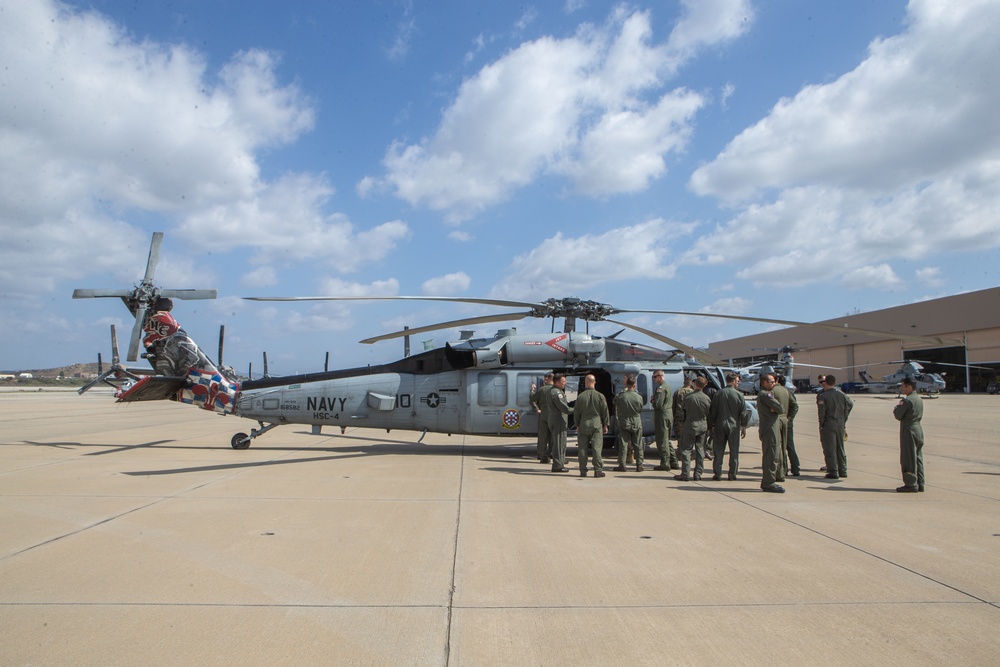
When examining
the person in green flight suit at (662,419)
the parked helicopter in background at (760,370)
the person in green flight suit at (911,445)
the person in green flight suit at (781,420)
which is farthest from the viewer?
the parked helicopter in background at (760,370)

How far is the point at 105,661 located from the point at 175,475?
635 centimetres

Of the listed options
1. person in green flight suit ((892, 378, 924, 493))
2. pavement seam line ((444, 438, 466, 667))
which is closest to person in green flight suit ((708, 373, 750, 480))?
person in green flight suit ((892, 378, 924, 493))

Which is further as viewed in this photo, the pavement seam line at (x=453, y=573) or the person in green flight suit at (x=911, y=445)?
the person in green flight suit at (x=911, y=445)

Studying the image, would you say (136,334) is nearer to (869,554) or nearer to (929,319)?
(869,554)

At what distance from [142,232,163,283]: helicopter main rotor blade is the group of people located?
27.8ft

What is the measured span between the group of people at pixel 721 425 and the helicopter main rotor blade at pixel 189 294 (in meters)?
7.02

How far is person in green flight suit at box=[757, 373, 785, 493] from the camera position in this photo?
7664 mm

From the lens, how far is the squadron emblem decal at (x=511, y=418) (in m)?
11.3

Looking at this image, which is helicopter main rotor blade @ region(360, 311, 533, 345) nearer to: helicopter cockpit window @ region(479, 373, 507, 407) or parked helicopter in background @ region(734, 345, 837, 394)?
helicopter cockpit window @ region(479, 373, 507, 407)

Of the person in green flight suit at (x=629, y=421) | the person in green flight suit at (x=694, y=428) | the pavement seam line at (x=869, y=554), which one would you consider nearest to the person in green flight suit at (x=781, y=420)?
the person in green flight suit at (x=694, y=428)

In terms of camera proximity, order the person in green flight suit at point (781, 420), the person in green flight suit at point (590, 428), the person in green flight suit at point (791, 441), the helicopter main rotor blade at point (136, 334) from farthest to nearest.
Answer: the helicopter main rotor blade at point (136, 334) → the person in green flight suit at point (590, 428) → the person in green flight suit at point (791, 441) → the person in green flight suit at point (781, 420)

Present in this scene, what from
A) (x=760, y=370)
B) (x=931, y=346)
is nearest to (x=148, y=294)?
(x=760, y=370)

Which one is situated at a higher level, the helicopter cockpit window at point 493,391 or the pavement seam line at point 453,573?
the helicopter cockpit window at point 493,391

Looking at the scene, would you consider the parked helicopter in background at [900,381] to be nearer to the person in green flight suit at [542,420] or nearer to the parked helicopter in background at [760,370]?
the parked helicopter in background at [760,370]
